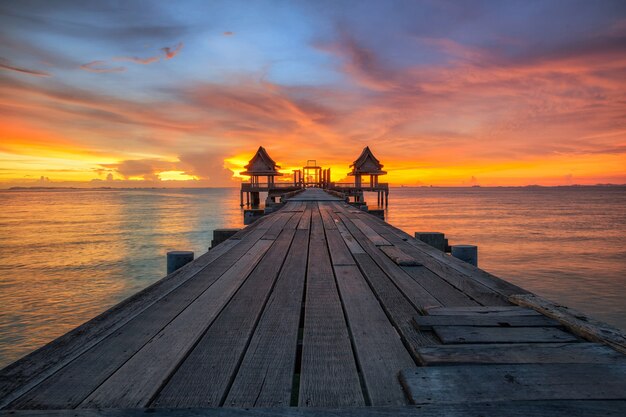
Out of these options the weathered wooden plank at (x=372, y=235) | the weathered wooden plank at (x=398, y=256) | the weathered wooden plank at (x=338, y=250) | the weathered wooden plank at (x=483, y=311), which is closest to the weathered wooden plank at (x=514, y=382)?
the weathered wooden plank at (x=483, y=311)

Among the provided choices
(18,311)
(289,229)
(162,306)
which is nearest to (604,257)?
(289,229)

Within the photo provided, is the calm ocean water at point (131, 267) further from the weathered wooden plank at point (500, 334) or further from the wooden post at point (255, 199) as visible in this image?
the wooden post at point (255, 199)

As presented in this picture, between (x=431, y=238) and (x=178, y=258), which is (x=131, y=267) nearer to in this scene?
(x=178, y=258)

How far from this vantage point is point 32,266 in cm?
1703

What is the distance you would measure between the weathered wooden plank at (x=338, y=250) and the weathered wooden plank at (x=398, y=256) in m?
0.53

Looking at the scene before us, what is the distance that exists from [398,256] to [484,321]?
7.34 feet

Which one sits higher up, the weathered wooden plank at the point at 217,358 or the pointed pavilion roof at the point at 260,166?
the pointed pavilion roof at the point at 260,166

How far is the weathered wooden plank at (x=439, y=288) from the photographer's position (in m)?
3.12

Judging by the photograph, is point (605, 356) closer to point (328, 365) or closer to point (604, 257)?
point (328, 365)

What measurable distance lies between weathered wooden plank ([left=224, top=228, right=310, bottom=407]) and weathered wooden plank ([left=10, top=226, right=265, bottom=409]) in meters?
0.70

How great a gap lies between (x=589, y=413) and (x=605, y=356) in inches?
27.6

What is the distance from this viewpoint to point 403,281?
3.74 metres

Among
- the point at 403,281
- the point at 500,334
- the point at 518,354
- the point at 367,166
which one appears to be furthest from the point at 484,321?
the point at 367,166

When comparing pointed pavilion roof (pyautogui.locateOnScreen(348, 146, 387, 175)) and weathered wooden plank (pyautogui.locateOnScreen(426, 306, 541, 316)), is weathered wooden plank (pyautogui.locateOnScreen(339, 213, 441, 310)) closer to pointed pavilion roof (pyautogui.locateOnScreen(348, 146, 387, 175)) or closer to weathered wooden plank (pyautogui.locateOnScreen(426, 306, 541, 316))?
weathered wooden plank (pyautogui.locateOnScreen(426, 306, 541, 316))
